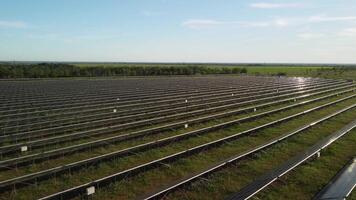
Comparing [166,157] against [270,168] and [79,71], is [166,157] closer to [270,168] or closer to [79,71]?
[270,168]

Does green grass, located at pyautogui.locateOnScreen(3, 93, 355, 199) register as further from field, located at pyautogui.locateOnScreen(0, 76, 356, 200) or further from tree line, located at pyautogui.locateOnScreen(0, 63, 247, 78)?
tree line, located at pyautogui.locateOnScreen(0, 63, 247, 78)

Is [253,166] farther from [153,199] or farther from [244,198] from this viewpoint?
[153,199]

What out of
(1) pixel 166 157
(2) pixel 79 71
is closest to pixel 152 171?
(1) pixel 166 157

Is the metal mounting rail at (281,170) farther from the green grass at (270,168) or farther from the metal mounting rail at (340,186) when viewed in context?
the metal mounting rail at (340,186)

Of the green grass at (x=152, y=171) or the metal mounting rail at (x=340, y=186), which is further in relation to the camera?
the green grass at (x=152, y=171)

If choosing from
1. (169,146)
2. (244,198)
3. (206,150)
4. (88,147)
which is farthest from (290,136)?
(88,147)

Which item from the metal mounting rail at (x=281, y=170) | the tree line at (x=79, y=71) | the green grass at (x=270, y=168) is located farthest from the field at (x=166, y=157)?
the tree line at (x=79, y=71)

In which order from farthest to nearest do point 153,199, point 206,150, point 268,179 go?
point 206,150, point 268,179, point 153,199
